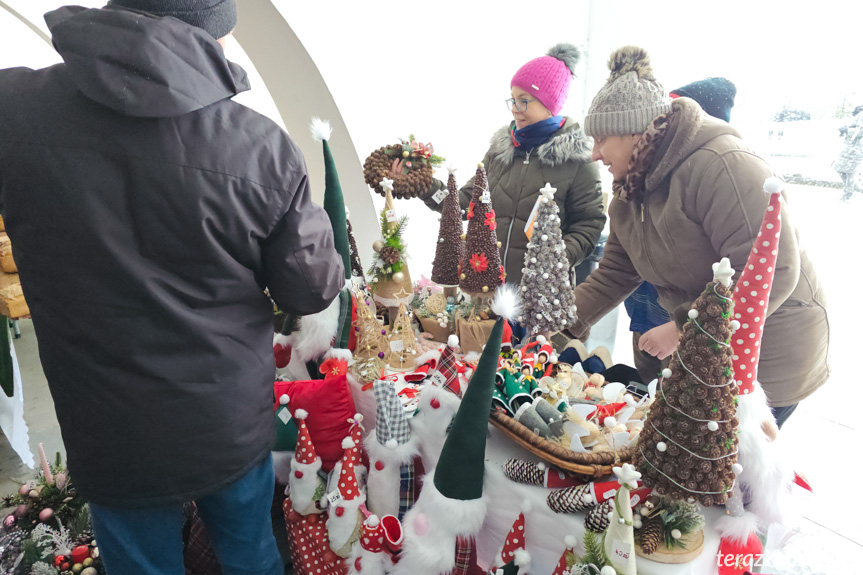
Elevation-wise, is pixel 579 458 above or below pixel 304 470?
above

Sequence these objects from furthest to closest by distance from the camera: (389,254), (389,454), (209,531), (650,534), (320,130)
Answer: (389,254) < (320,130) < (389,454) < (209,531) < (650,534)

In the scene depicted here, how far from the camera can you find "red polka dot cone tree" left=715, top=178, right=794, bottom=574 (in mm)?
930

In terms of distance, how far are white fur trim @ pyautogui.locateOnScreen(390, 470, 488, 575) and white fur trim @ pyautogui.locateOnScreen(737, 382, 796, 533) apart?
58 cm

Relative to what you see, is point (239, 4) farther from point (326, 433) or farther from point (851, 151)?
point (851, 151)

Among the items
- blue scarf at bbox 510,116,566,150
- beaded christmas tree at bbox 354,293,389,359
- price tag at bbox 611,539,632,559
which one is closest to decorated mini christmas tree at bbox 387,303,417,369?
beaded christmas tree at bbox 354,293,389,359

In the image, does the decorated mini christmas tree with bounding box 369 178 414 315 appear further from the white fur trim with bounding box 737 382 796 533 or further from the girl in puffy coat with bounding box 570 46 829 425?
the white fur trim with bounding box 737 382 796 533

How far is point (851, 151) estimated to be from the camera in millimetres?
3078

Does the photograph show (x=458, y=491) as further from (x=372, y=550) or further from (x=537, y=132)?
(x=537, y=132)

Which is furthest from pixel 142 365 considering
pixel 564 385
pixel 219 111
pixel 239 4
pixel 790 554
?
pixel 239 4

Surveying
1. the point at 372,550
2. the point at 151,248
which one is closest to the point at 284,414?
the point at 372,550

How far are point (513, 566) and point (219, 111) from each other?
1.19 m

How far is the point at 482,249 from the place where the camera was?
5.79 ft

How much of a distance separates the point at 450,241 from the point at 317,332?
2.10ft

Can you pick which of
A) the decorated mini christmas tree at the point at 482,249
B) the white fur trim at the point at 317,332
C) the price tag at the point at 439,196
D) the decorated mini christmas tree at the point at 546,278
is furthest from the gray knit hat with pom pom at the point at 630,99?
the white fur trim at the point at 317,332
